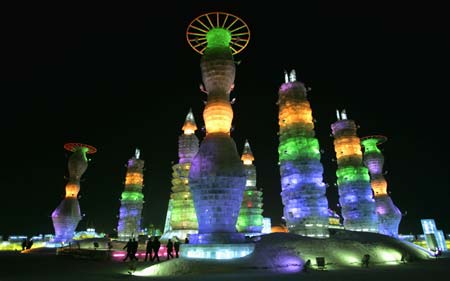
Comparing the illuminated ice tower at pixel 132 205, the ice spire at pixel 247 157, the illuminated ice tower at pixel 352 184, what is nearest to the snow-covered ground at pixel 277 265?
the illuminated ice tower at pixel 352 184

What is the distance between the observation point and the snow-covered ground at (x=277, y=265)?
18438mm

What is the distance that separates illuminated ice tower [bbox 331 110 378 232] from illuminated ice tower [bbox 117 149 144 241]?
138 feet

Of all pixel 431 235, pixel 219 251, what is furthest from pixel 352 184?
pixel 219 251

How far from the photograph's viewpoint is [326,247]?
2883 centimetres

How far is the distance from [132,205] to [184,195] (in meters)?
17.3

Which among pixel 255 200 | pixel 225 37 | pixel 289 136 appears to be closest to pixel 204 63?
pixel 225 37

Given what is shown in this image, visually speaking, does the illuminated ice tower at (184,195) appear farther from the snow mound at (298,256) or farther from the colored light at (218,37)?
the colored light at (218,37)

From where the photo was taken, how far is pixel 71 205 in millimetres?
55844

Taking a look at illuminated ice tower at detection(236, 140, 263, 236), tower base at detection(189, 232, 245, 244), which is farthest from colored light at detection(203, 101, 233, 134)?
illuminated ice tower at detection(236, 140, 263, 236)

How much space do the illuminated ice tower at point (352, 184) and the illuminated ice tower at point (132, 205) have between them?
138 feet

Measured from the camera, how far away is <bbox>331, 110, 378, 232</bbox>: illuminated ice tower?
177ft

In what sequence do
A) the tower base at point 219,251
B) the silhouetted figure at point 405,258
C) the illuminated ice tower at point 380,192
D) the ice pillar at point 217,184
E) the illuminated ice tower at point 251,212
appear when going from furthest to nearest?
the illuminated ice tower at point 251,212, the illuminated ice tower at point 380,192, the silhouetted figure at point 405,258, the ice pillar at point 217,184, the tower base at point 219,251

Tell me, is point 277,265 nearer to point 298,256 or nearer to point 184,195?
point 298,256

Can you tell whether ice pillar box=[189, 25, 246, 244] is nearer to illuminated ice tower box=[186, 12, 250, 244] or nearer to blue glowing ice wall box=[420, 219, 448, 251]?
illuminated ice tower box=[186, 12, 250, 244]
